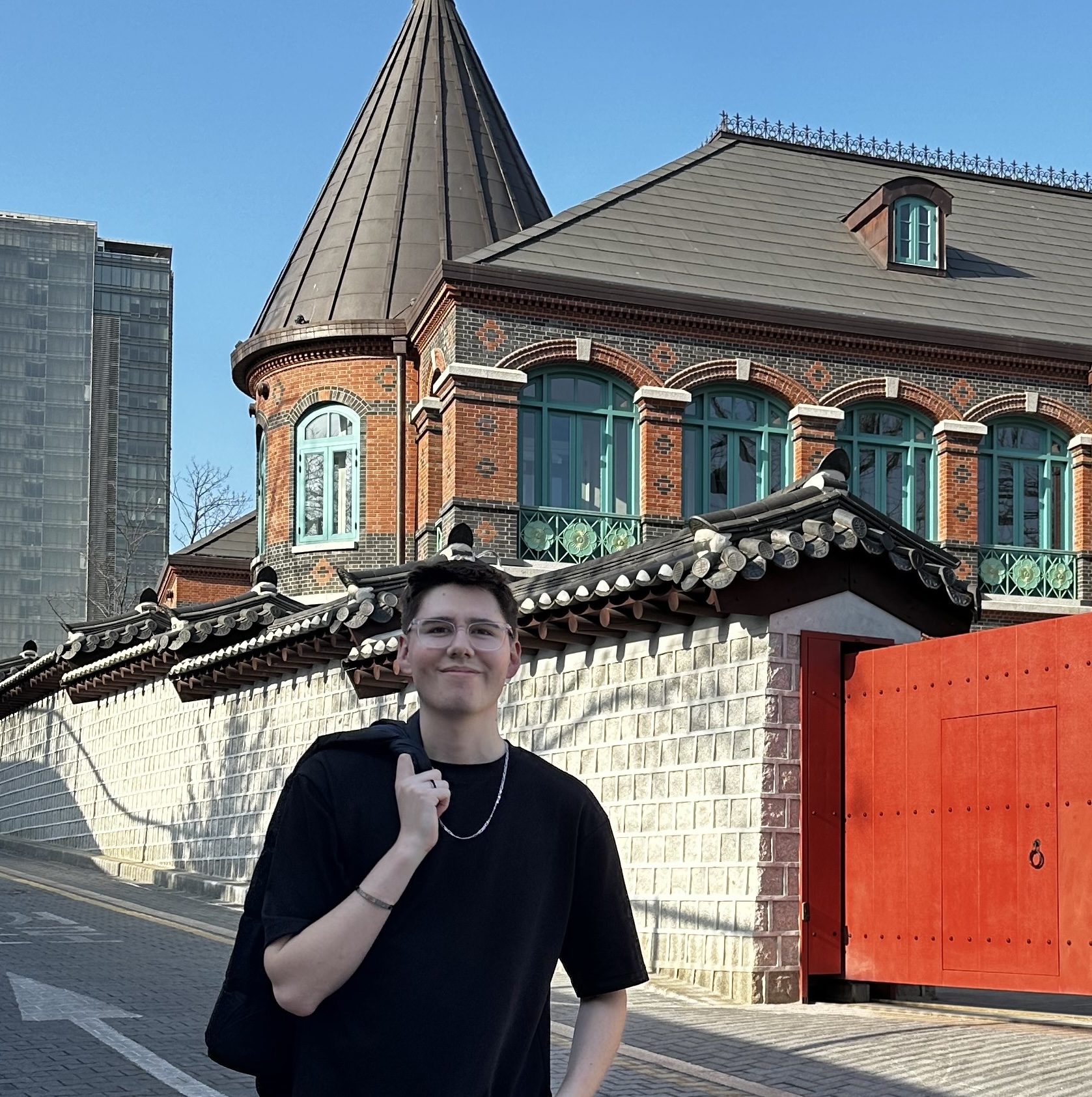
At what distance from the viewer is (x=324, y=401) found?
26.5 meters

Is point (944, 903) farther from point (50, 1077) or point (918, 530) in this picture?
point (918, 530)

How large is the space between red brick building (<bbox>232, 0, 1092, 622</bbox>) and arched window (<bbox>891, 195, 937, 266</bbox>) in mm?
50

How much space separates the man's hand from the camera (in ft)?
8.89

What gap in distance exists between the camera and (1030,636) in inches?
384

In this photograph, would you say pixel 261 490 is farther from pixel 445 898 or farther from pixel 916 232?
pixel 445 898

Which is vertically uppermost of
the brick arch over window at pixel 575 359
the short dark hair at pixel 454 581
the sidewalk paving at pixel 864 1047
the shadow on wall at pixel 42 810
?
the brick arch over window at pixel 575 359

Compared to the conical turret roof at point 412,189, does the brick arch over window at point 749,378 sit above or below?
below

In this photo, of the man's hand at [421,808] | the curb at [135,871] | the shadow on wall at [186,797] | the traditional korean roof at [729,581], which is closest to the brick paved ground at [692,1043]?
the curb at [135,871]

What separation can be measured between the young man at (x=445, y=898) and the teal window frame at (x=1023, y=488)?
76.7 ft

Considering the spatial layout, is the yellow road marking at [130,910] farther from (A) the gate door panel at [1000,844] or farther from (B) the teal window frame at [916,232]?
(B) the teal window frame at [916,232]

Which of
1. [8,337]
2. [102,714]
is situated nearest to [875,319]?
[102,714]

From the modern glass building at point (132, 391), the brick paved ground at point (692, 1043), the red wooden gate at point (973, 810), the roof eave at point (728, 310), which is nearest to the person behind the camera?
the brick paved ground at point (692, 1043)

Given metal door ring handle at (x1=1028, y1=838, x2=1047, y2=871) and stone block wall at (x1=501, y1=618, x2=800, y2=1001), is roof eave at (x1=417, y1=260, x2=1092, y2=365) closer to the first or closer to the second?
stone block wall at (x1=501, y1=618, x2=800, y2=1001)

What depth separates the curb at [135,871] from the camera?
61.5 ft
